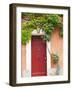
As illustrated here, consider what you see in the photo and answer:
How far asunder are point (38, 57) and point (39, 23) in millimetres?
257

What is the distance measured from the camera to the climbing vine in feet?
6.19

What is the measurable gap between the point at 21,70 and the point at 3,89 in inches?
7.4

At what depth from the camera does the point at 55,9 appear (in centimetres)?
196

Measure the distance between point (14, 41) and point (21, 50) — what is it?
9 centimetres

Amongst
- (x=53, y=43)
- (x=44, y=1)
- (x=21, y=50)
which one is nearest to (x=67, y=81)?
(x=53, y=43)

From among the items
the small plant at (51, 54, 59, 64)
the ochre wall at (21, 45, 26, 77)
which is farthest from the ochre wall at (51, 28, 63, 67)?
the ochre wall at (21, 45, 26, 77)

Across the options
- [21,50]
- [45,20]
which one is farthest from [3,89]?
[45,20]

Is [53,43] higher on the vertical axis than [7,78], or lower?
higher

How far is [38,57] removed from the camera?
6.34ft

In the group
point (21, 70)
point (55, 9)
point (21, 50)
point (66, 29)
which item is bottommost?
point (21, 70)

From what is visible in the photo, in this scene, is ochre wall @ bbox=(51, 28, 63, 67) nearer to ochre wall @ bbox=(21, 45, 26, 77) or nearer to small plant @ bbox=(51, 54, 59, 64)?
small plant @ bbox=(51, 54, 59, 64)

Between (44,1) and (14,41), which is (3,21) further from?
(44,1)

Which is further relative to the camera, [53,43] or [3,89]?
[53,43]

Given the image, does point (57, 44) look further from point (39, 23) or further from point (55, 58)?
point (39, 23)
